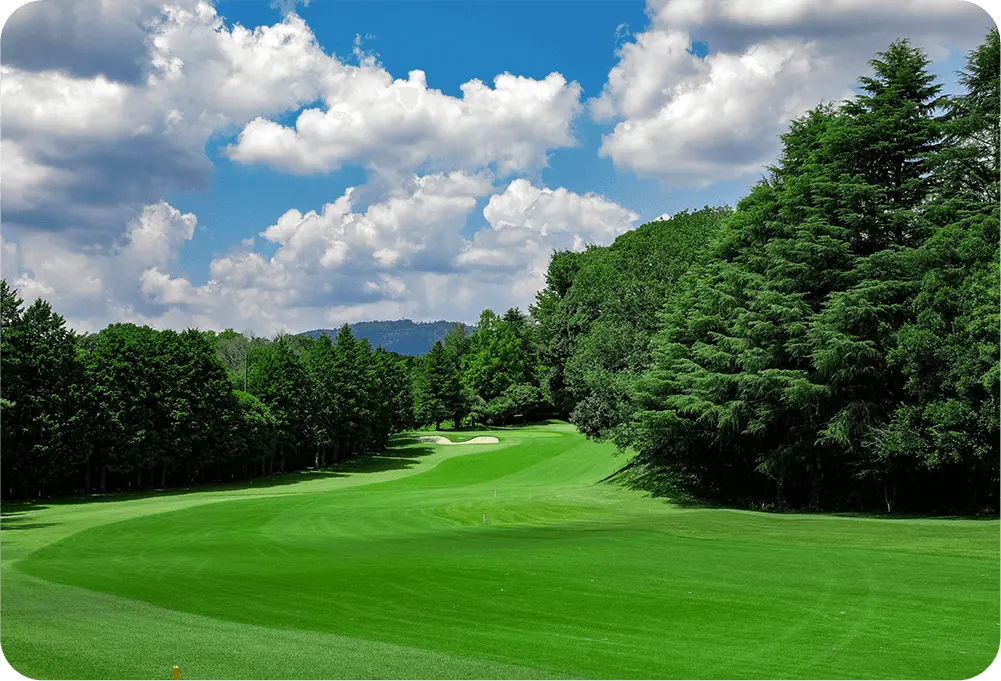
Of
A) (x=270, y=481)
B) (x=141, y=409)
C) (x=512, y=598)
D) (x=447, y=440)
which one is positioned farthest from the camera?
(x=447, y=440)

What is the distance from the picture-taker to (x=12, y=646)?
12.9 m

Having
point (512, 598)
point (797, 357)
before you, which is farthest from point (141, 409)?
point (512, 598)

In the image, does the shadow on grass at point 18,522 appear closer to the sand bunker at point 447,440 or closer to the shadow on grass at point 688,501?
the shadow on grass at point 688,501

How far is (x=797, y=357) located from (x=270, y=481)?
52008 mm

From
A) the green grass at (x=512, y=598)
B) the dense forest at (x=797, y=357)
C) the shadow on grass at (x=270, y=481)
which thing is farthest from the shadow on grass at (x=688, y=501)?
the shadow on grass at (x=270, y=481)

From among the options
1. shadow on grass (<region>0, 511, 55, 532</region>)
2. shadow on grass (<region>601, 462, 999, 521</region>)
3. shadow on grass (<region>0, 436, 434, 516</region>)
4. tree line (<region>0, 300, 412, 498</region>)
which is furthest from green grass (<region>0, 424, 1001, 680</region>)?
tree line (<region>0, 300, 412, 498</region>)

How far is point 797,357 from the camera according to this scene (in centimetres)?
3988

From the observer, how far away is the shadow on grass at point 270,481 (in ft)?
171

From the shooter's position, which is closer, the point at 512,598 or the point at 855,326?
the point at 512,598

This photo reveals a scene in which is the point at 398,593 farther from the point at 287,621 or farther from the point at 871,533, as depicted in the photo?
the point at 871,533

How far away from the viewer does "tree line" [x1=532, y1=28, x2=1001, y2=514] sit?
34094mm

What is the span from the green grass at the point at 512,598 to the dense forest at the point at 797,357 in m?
5.47

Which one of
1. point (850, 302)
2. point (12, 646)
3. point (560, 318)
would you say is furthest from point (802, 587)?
point (560, 318)

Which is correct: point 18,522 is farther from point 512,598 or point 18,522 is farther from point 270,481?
point 512,598
